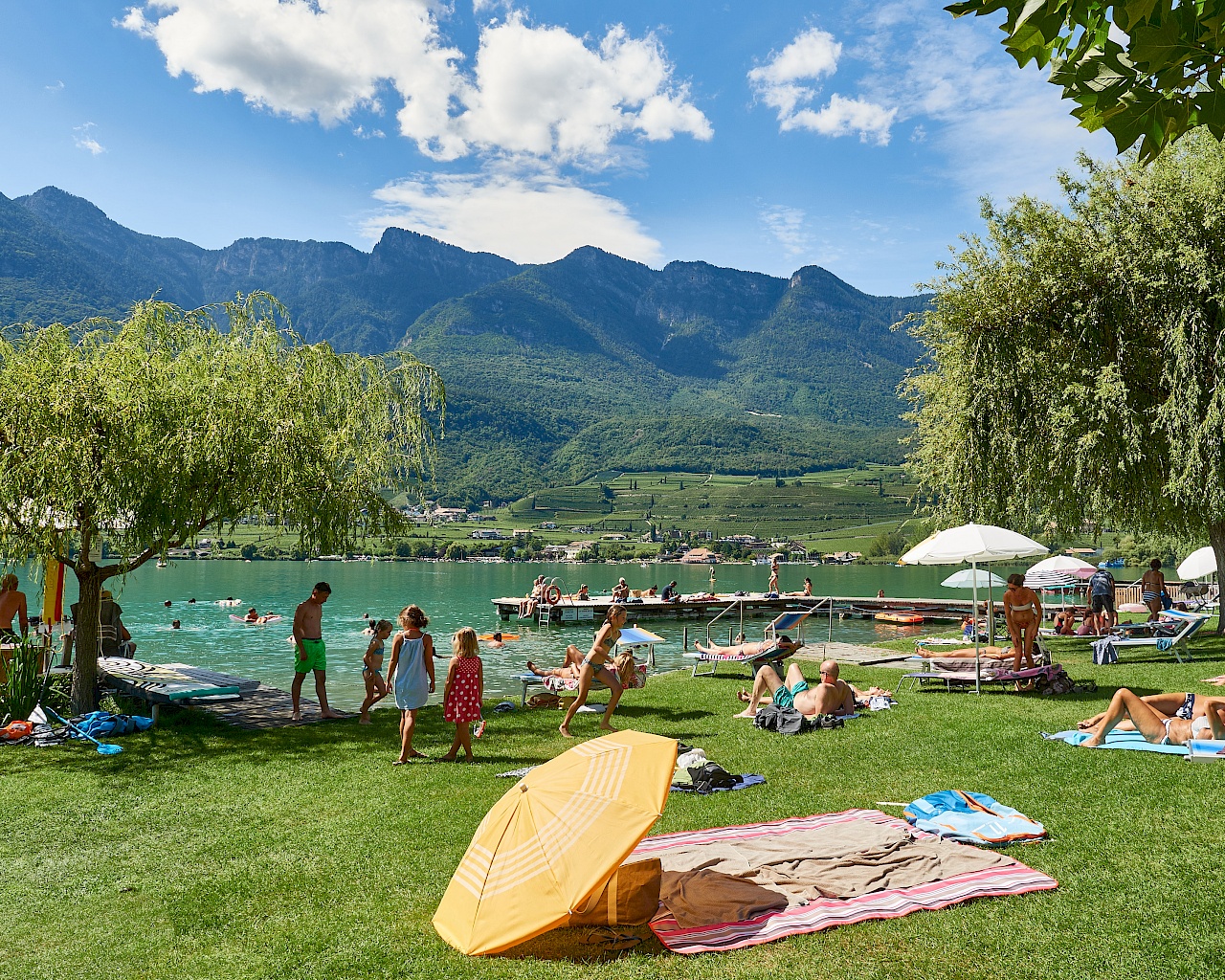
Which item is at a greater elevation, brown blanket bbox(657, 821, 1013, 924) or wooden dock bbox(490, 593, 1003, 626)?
brown blanket bbox(657, 821, 1013, 924)

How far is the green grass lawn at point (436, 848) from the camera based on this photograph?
4.39 metres

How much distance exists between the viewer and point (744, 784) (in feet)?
25.9

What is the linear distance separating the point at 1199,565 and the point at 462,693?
76.0 feet

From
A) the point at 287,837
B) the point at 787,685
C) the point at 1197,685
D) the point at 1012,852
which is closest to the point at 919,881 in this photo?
the point at 1012,852

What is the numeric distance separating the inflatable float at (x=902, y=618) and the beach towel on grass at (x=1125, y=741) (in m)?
29.5

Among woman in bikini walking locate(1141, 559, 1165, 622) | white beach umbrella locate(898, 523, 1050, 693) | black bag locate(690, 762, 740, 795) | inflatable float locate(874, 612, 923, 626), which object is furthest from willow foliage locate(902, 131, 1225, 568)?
inflatable float locate(874, 612, 923, 626)

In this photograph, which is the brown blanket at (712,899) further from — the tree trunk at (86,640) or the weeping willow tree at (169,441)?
the tree trunk at (86,640)

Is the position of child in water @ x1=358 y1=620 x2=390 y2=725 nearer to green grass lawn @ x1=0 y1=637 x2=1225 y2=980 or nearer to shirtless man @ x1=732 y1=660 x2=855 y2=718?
green grass lawn @ x1=0 y1=637 x2=1225 y2=980

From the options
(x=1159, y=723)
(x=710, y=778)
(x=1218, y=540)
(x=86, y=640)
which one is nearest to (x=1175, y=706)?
(x=1159, y=723)

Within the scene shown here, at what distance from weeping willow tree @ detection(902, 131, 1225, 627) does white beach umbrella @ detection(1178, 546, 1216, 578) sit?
4.52m

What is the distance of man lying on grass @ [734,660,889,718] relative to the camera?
1091 cm

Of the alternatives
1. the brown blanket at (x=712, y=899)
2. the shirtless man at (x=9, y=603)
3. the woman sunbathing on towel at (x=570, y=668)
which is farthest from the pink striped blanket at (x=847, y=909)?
the shirtless man at (x=9, y=603)

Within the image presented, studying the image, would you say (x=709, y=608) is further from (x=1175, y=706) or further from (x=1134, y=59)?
(x=1134, y=59)

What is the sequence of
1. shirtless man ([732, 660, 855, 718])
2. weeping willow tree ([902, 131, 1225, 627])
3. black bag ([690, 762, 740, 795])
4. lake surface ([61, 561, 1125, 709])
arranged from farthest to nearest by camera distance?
lake surface ([61, 561, 1125, 709])
weeping willow tree ([902, 131, 1225, 627])
shirtless man ([732, 660, 855, 718])
black bag ([690, 762, 740, 795])
